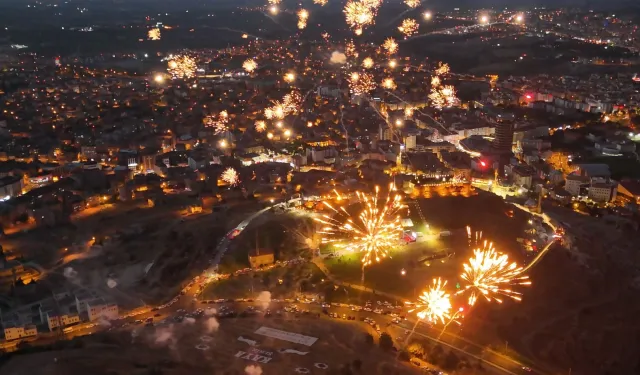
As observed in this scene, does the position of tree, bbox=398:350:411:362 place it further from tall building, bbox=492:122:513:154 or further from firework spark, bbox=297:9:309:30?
firework spark, bbox=297:9:309:30

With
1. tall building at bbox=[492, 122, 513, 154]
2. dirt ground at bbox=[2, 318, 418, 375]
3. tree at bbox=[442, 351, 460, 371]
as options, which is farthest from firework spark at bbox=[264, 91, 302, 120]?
tree at bbox=[442, 351, 460, 371]

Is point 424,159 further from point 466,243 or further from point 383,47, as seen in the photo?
point 383,47

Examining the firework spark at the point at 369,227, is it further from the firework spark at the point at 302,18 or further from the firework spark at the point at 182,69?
the firework spark at the point at 302,18

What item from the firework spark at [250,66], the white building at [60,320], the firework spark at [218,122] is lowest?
the white building at [60,320]

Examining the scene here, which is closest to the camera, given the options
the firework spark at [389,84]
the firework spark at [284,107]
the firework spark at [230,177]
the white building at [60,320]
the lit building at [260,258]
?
the white building at [60,320]

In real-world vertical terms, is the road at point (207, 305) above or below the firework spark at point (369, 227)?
below

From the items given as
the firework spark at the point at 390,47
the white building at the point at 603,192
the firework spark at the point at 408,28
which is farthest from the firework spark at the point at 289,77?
the white building at the point at 603,192
